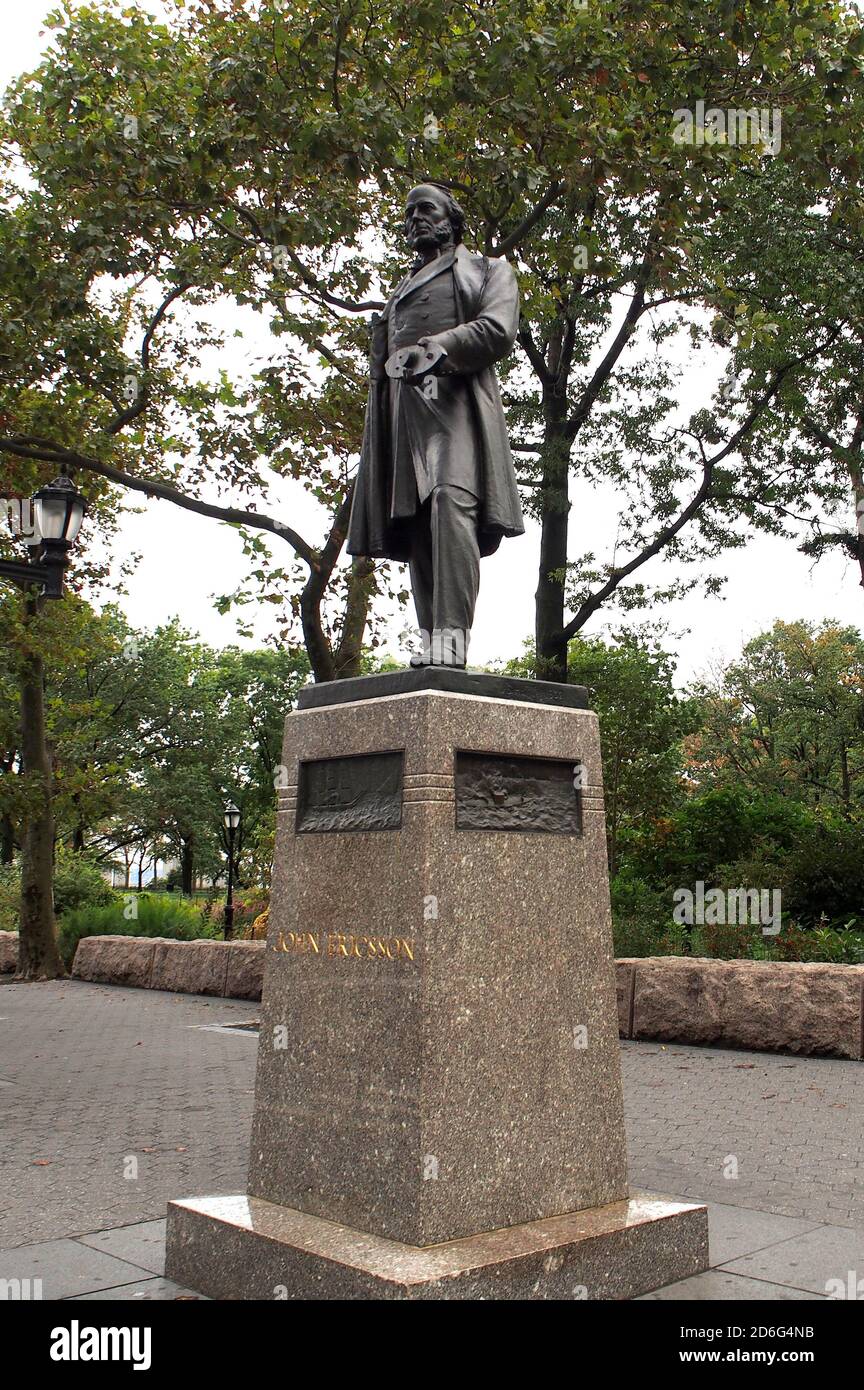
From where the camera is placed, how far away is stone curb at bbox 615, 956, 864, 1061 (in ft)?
33.3

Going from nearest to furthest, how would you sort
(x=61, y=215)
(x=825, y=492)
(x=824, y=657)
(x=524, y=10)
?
1. (x=524, y=10)
2. (x=61, y=215)
3. (x=825, y=492)
4. (x=824, y=657)

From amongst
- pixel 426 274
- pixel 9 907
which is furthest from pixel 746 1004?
pixel 9 907

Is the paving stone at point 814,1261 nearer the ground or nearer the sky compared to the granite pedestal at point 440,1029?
nearer the ground

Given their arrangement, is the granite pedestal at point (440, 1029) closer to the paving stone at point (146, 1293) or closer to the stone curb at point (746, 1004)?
the paving stone at point (146, 1293)

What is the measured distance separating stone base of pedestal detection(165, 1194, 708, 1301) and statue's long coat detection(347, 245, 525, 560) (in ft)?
9.42

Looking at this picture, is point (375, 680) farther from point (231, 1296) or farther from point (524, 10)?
point (524, 10)

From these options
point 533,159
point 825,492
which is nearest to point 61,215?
point 533,159

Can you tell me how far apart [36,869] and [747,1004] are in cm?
1299

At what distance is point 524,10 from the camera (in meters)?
10.3

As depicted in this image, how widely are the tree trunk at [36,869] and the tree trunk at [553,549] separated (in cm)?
826

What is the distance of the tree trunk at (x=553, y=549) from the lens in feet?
56.2

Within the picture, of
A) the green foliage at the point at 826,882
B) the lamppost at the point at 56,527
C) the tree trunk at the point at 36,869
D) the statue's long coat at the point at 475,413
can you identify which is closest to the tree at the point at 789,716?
the green foliage at the point at 826,882

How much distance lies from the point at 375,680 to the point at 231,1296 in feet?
7.93

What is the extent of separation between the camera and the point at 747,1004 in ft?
35.2
